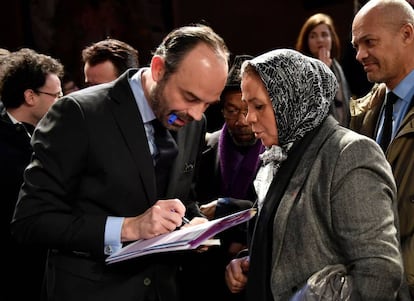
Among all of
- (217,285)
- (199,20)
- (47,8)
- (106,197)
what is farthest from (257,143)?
(47,8)

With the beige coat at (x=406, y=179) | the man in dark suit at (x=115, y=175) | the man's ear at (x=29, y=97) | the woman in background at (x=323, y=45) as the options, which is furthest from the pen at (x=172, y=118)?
the woman in background at (x=323, y=45)

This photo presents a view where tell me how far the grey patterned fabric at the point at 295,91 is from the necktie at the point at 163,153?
0.44 m

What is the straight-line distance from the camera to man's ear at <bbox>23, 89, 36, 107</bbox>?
3592mm

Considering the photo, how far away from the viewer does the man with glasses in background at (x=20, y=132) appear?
10.7 ft

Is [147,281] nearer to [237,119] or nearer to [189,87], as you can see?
[189,87]

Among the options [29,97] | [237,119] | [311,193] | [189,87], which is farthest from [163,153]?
[29,97]

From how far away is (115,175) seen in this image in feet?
7.59

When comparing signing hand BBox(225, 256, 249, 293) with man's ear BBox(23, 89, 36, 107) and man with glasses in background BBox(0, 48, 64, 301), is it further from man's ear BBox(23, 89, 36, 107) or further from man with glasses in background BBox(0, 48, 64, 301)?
man's ear BBox(23, 89, 36, 107)

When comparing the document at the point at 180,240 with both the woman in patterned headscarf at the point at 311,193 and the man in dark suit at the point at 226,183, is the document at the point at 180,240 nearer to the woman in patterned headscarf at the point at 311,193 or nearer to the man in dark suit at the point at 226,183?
the woman in patterned headscarf at the point at 311,193

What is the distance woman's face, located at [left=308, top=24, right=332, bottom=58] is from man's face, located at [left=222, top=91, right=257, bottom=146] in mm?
1827

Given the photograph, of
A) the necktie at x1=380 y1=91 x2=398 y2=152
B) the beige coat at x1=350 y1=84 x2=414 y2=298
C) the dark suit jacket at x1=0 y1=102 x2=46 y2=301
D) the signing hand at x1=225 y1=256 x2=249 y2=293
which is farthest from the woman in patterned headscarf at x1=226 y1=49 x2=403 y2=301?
the dark suit jacket at x1=0 y1=102 x2=46 y2=301

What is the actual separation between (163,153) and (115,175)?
0.21 meters

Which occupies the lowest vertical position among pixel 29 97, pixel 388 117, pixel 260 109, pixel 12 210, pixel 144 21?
pixel 12 210

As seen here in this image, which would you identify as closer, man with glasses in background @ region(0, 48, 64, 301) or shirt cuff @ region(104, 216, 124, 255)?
shirt cuff @ region(104, 216, 124, 255)
